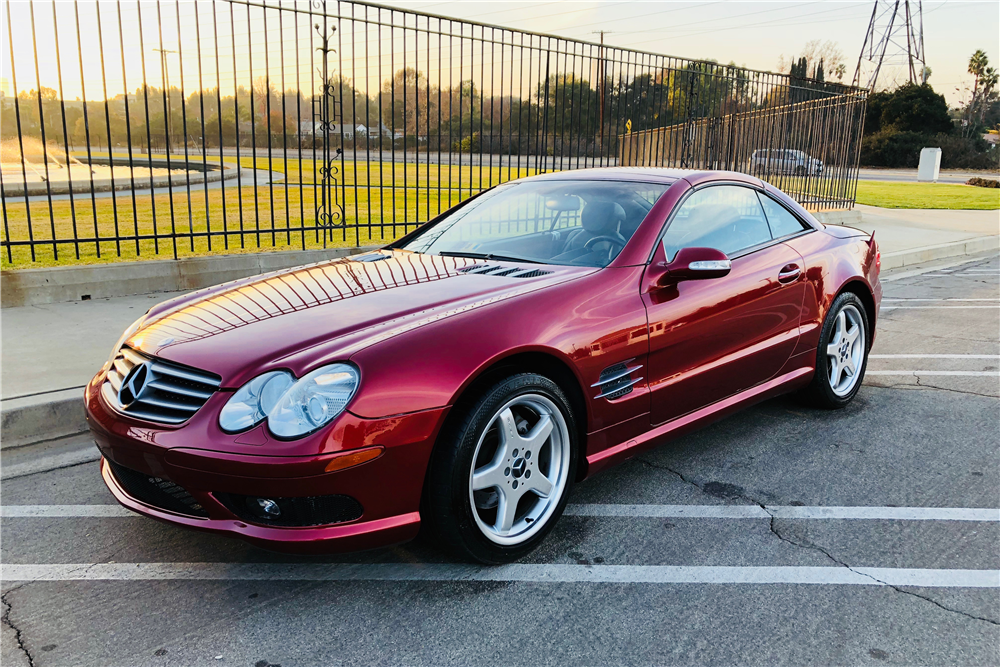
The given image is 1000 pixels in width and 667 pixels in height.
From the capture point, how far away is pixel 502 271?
354 cm

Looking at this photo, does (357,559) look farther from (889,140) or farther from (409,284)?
(889,140)

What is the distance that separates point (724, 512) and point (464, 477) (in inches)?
54.4

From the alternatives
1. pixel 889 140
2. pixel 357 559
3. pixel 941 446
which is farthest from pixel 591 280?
pixel 889 140

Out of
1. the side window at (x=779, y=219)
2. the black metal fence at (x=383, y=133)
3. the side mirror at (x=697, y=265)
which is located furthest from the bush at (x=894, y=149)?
the side mirror at (x=697, y=265)

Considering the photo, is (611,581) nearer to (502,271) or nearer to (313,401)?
(313,401)

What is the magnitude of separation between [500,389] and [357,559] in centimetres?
92

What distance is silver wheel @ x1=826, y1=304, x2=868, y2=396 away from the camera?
15.6 ft

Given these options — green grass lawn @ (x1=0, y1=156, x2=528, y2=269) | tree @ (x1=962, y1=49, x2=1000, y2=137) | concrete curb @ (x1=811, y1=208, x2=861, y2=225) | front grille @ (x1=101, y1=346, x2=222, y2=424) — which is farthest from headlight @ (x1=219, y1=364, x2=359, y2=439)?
tree @ (x1=962, y1=49, x2=1000, y2=137)

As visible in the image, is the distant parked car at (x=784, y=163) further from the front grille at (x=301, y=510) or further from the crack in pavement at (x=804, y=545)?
the front grille at (x=301, y=510)

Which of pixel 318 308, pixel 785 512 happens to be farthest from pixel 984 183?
pixel 318 308

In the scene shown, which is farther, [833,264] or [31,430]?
[833,264]

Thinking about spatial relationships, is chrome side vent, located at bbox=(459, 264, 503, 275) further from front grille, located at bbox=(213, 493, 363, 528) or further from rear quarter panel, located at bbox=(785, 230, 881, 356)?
rear quarter panel, located at bbox=(785, 230, 881, 356)

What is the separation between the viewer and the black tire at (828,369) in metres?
4.63

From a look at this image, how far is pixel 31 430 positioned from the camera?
4.33 metres
